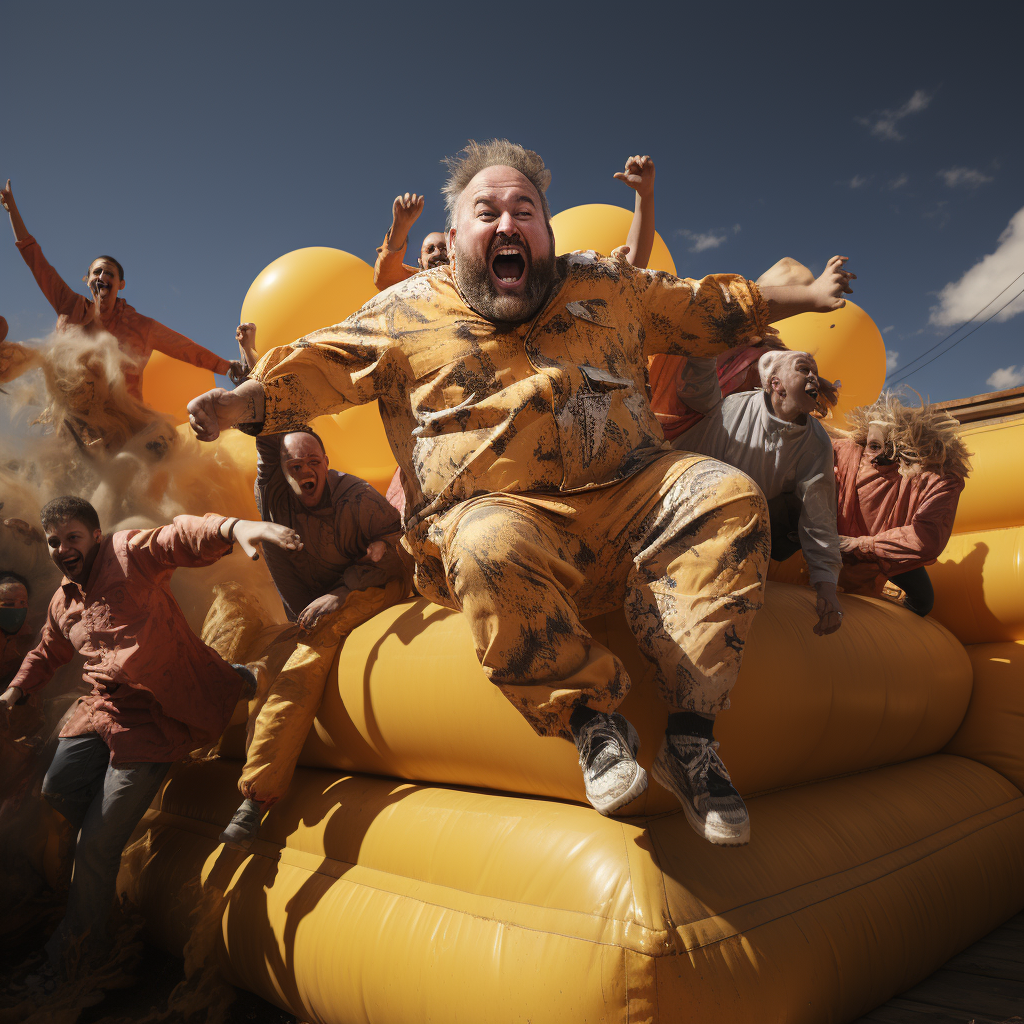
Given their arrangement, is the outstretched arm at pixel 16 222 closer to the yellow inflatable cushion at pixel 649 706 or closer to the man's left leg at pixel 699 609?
the yellow inflatable cushion at pixel 649 706

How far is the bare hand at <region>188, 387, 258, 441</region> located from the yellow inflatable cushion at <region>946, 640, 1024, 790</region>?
232cm

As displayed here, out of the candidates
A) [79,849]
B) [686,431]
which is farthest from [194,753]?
[686,431]

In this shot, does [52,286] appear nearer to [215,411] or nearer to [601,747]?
[215,411]

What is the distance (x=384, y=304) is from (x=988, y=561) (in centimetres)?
222

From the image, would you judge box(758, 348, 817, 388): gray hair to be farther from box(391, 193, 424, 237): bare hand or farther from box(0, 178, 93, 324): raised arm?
box(0, 178, 93, 324): raised arm

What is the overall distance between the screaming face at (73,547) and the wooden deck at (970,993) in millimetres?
2104

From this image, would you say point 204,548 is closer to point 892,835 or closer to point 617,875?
point 617,875

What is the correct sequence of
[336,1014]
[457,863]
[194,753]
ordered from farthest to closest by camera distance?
[194,753] → [336,1014] → [457,863]

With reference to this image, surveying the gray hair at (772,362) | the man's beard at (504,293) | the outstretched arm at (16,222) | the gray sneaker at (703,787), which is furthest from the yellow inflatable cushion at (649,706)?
the outstretched arm at (16,222)

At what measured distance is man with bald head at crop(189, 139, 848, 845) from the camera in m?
1.25

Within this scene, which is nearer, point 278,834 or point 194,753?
point 278,834

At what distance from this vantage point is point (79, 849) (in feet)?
6.64

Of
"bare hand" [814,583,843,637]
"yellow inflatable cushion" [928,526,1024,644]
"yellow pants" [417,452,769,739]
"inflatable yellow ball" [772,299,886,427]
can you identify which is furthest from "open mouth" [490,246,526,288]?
"yellow inflatable cushion" [928,526,1024,644]

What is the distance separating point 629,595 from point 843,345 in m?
2.37
